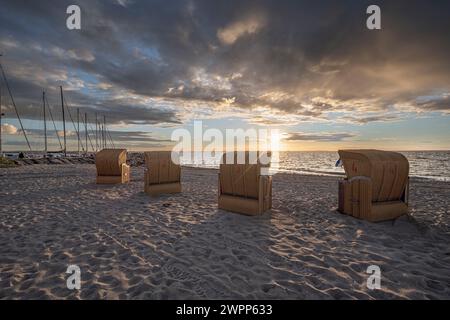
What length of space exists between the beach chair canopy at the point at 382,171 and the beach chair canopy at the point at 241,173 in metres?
2.35

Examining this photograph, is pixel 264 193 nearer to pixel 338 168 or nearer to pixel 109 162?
pixel 109 162

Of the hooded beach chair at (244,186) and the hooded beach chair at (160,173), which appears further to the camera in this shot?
the hooded beach chair at (160,173)

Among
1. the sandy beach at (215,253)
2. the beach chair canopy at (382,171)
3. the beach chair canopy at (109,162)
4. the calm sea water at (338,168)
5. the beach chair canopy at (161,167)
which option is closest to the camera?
the sandy beach at (215,253)

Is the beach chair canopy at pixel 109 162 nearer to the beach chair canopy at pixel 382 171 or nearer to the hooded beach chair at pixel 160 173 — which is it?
the hooded beach chair at pixel 160 173

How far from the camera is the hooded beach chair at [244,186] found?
265 inches

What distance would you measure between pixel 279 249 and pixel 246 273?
112cm

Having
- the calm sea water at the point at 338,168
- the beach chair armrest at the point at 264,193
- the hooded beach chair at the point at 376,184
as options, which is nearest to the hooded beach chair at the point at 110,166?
the beach chair armrest at the point at 264,193

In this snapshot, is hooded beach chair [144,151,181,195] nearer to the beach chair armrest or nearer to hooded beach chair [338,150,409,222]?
the beach chair armrest

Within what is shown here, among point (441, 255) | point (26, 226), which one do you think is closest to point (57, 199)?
point (26, 226)

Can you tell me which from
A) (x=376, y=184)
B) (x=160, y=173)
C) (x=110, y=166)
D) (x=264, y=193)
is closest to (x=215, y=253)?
(x=264, y=193)

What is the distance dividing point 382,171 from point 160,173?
7.65 metres

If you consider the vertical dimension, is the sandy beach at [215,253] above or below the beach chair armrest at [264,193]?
below

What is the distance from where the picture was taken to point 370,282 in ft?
11.2
